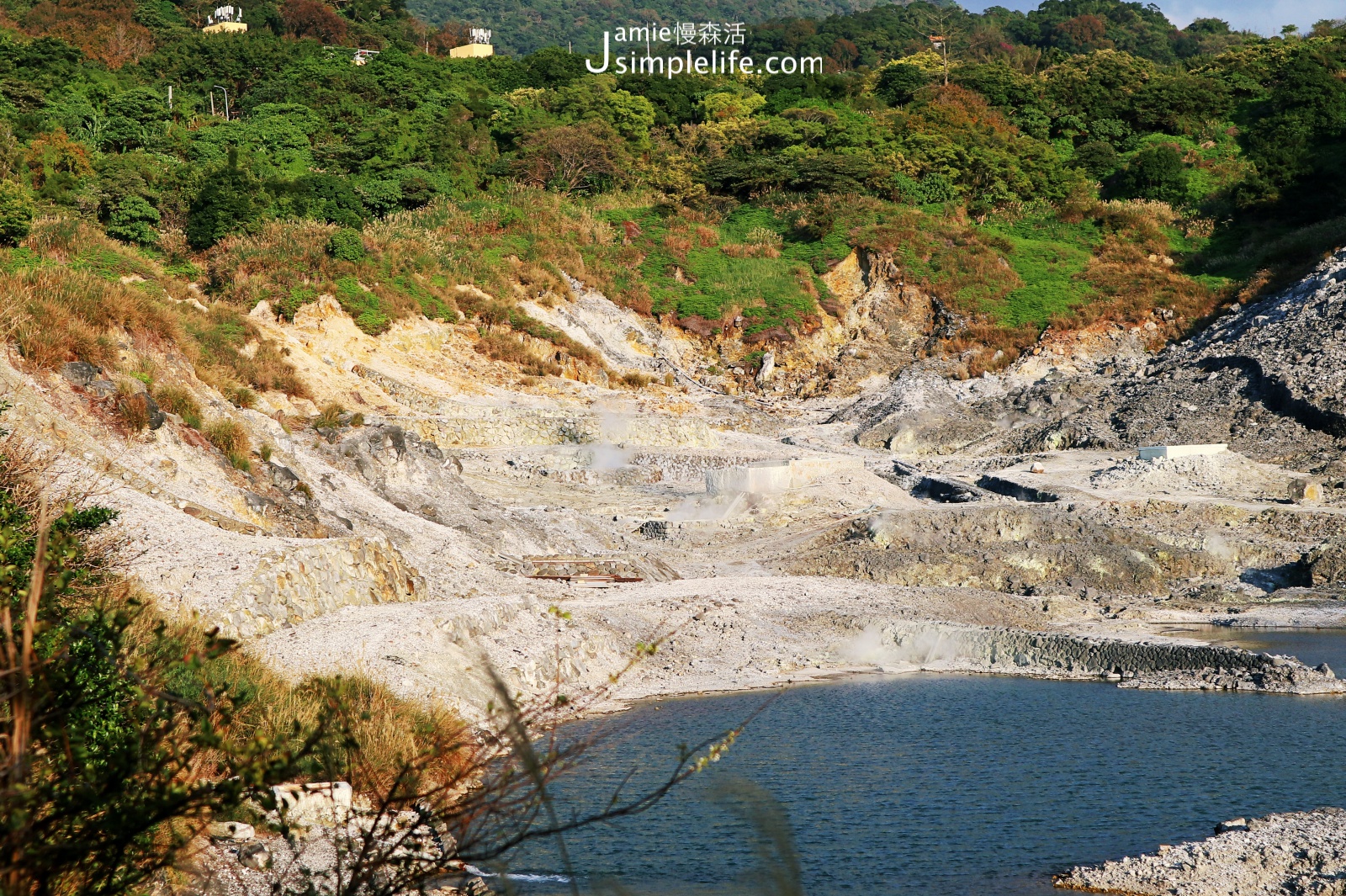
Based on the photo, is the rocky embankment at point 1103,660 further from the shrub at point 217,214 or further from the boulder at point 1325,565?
the shrub at point 217,214

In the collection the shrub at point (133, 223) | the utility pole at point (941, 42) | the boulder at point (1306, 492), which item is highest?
the utility pole at point (941, 42)

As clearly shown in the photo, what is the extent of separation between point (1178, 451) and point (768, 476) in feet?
31.3

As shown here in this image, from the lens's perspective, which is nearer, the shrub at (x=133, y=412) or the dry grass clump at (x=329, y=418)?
the shrub at (x=133, y=412)

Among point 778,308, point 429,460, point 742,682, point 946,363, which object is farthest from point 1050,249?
point 742,682

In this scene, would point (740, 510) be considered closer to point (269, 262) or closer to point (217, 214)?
point (269, 262)

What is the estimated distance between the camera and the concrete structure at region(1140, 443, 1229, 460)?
27.0 m

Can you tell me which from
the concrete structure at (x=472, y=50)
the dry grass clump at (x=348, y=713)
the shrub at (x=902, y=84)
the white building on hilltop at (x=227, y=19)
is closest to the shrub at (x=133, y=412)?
the dry grass clump at (x=348, y=713)

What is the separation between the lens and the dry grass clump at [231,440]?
18094 mm

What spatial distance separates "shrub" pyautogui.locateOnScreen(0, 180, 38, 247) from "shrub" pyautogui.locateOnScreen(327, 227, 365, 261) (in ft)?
34.3

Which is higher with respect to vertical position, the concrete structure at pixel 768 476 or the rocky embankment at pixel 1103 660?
the concrete structure at pixel 768 476

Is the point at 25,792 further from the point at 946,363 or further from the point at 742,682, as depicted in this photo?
the point at 946,363

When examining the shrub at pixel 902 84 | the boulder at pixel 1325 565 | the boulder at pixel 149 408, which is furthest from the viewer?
the shrub at pixel 902 84

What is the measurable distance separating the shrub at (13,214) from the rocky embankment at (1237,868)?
2406cm

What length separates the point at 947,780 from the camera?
11.4 metres
